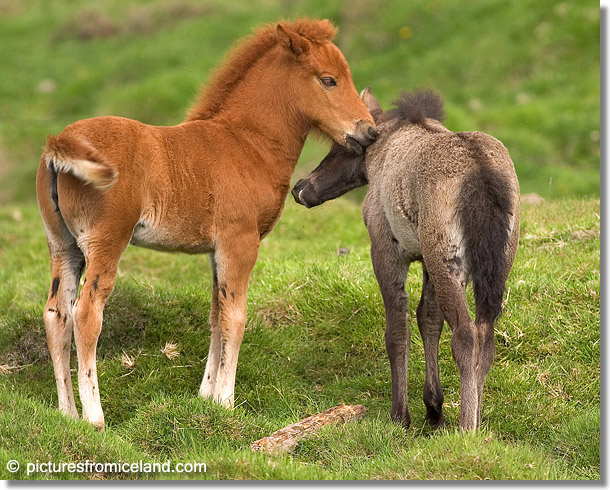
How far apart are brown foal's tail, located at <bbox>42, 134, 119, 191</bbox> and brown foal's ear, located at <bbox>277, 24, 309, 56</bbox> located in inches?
63.7

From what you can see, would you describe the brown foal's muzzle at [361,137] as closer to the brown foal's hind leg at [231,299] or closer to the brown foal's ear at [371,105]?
the brown foal's ear at [371,105]

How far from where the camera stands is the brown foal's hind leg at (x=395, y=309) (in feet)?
18.9

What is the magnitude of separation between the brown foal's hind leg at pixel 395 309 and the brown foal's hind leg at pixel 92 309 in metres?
1.70

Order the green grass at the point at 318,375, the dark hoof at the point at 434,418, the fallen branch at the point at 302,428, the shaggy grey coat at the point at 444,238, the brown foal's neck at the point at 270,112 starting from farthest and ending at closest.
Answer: the brown foal's neck at the point at 270,112 → the dark hoof at the point at 434,418 → the fallen branch at the point at 302,428 → the shaggy grey coat at the point at 444,238 → the green grass at the point at 318,375

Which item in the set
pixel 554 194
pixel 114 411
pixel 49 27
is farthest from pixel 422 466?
pixel 49 27

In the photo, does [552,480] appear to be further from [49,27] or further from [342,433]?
[49,27]

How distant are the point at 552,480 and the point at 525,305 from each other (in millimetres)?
2485

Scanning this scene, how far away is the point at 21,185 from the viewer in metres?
13.4

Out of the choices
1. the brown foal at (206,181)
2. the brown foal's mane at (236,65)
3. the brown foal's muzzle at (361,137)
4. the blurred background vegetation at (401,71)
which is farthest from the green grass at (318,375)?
the blurred background vegetation at (401,71)

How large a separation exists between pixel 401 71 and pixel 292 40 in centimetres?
994

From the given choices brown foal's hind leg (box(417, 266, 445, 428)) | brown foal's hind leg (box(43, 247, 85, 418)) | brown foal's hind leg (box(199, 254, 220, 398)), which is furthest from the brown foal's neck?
brown foal's hind leg (box(43, 247, 85, 418))

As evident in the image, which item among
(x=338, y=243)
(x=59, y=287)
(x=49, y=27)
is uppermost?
(x=59, y=287)

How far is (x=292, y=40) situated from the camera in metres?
5.99

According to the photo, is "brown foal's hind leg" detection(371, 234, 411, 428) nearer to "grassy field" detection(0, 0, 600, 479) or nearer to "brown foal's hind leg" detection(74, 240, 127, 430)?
"grassy field" detection(0, 0, 600, 479)
